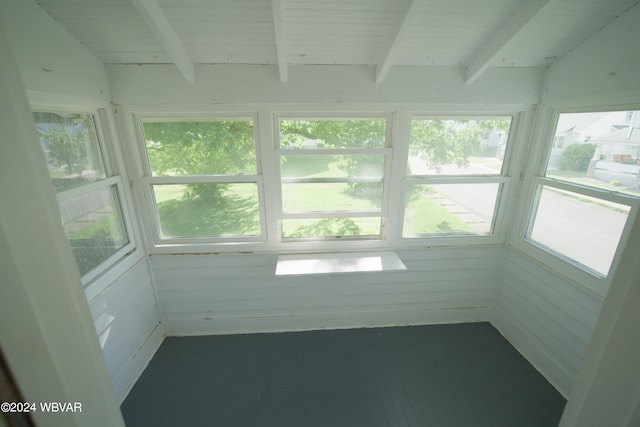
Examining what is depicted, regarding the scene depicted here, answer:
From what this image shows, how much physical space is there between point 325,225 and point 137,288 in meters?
1.60

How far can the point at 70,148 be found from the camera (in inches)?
→ 65.2

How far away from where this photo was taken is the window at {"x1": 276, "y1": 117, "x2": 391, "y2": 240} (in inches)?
84.4

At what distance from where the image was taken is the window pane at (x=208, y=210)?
2189 millimetres

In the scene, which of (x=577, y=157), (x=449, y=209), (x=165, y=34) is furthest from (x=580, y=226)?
(x=165, y=34)

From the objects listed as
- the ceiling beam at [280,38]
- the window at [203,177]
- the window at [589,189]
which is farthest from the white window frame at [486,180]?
the window at [203,177]

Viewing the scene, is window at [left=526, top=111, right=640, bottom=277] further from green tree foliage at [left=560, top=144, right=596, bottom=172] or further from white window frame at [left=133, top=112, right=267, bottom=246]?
white window frame at [left=133, top=112, right=267, bottom=246]

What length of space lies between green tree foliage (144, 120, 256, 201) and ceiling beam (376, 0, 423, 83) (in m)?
1.04

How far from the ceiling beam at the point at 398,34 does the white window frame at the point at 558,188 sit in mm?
1331

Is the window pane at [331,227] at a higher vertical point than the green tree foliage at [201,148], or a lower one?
lower

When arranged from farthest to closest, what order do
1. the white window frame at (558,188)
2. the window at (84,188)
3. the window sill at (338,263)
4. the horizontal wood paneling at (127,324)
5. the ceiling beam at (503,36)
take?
the window sill at (338,263)
the horizontal wood paneling at (127,324)
the white window frame at (558,188)
the window at (84,188)
the ceiling beam at (503,36)

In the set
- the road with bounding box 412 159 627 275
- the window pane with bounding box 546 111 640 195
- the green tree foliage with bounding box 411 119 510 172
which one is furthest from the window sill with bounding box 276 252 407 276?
the window pane with bounding box 546 111 640 195

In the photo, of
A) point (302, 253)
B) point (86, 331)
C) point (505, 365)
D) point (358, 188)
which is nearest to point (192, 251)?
point (302, 253)

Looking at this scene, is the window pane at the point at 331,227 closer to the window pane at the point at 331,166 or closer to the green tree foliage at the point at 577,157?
the window pane at the point at 331,166

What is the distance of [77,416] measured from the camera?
409 millimetres
